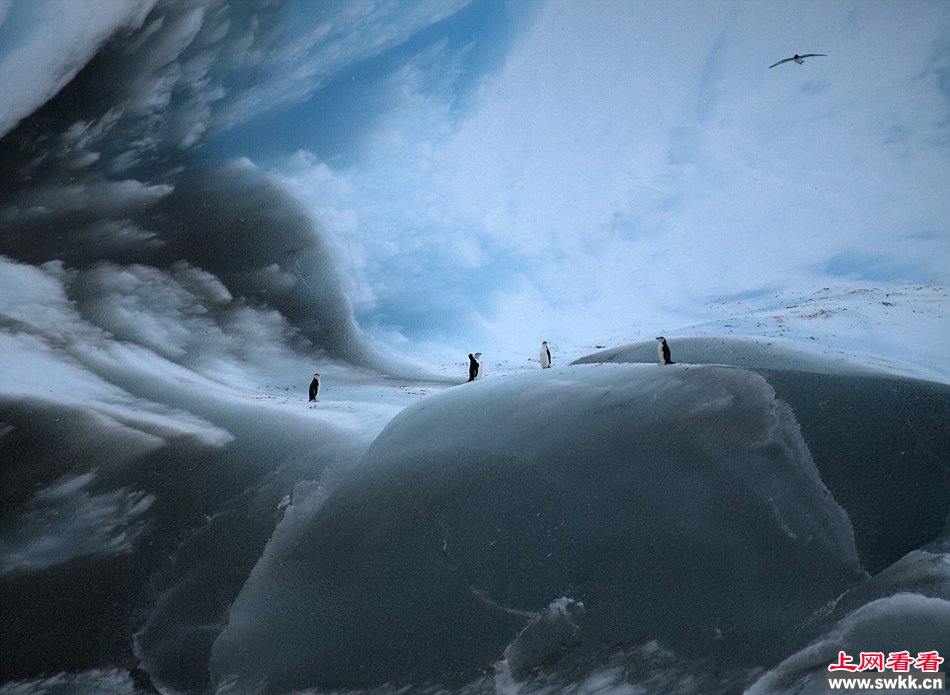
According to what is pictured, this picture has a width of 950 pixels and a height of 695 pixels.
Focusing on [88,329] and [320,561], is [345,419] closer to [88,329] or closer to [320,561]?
[320,561]

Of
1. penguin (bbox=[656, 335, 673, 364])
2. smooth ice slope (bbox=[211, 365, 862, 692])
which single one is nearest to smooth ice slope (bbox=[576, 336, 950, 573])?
smooth ice slope (bbox=[211, 365, 862, 692])

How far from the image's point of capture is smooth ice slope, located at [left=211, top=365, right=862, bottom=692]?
4398mm

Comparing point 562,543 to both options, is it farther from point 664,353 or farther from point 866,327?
point 866,327

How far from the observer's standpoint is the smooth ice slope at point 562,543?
173 inches

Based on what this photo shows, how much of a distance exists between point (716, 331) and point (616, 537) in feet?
17.2

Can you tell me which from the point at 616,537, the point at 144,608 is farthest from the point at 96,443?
the point at 616,537

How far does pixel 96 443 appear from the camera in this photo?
22.2ft

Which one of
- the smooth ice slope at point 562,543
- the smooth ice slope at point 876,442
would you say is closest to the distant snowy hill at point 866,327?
the smooth ice slope at point 876,442

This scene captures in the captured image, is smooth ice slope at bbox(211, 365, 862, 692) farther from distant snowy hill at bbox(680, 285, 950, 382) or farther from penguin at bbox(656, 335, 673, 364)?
distant snowy hill at bbox(680, 285, 950, 382)

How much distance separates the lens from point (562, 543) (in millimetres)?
4945

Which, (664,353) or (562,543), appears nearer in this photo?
(562,543)

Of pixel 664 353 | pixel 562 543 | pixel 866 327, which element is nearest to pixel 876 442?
pixel 664 353

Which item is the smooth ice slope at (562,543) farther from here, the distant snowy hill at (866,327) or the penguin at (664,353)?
the distant snowy hill at (866,327)

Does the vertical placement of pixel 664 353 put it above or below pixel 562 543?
above
